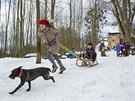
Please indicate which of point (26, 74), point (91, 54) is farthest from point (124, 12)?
point (26, 74)

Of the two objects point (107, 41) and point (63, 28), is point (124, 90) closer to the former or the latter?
point (63, 28)

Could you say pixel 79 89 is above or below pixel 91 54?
below

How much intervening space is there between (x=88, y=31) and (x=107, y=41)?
61763 mm

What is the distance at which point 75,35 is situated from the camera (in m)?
56.0

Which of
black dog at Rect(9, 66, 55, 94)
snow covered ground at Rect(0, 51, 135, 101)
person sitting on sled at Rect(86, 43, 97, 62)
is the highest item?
person sitting on sled at Rect(86, 43, 97, 62)

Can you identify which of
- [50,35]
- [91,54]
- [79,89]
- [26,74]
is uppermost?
[50,35]

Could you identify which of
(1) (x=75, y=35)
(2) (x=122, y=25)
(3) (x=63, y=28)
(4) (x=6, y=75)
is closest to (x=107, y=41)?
(3) (x=63, y=28)

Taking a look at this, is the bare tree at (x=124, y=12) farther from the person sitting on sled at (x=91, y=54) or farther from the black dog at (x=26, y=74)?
the black dog at (x=26, y=74)

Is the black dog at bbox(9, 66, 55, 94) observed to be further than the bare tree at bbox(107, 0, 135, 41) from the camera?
No

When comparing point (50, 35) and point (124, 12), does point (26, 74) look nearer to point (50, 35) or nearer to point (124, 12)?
point (50, 35)

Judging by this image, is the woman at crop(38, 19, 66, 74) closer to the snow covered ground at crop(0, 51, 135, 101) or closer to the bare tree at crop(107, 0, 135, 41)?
the snow covered ground at crop(0, 51, 135, 101)

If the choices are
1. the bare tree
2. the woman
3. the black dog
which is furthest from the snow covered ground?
the bare tree

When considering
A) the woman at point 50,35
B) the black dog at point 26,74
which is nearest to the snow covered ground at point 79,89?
the black dog at point 26,74

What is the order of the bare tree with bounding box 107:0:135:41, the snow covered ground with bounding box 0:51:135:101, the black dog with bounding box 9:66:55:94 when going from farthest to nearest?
the bare tree with bounding box 107:0:135:41 → the black dog with bounding box 9:66:55:94 → the snow covered ground with bounding box 0:51:135:101
